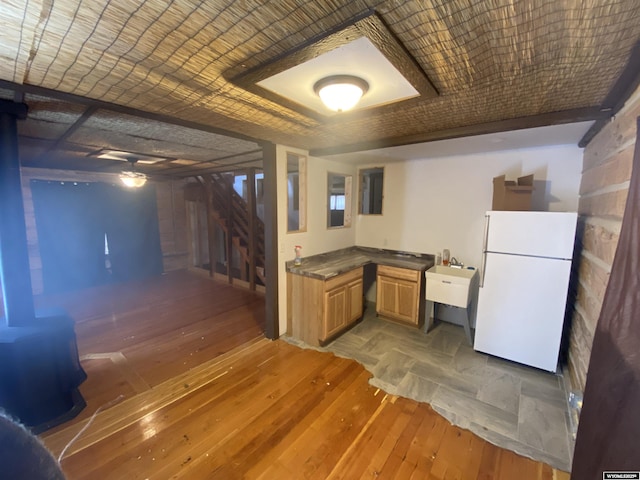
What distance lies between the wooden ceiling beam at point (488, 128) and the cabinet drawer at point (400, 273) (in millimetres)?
1541

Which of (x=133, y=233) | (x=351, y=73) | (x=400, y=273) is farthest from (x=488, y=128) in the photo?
(x=133, y=233)

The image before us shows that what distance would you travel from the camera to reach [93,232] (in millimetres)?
5398

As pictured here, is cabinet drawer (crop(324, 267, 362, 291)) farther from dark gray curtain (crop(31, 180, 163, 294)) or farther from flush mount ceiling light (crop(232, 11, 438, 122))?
dark gray curtain (crop(31, 180, 163, 294))

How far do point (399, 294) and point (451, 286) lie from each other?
655 mm

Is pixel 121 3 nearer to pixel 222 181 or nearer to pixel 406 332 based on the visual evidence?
pixel 406 332

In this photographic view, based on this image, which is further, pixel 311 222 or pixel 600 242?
pixel 311 222

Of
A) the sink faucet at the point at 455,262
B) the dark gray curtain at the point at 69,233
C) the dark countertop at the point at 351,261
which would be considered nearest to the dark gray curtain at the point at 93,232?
the dark gray curtain at the point at 69,233

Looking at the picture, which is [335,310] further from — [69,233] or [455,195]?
[69,233]

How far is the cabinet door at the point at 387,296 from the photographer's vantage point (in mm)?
3555

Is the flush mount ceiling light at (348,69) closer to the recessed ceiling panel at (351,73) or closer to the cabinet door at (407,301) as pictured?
the recessed ceiling panel at (351,73)

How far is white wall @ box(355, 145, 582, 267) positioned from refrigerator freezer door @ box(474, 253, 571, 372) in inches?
29.0

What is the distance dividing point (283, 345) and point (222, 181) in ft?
12.8

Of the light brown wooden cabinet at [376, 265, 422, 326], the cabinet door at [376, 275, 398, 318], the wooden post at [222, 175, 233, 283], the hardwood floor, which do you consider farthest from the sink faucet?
the wooden post at [222, 175, 233, 283]

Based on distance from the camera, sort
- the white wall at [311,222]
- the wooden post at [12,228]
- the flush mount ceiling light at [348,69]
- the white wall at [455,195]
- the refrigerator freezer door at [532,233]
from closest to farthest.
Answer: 1. the flush mount ceiling light at [348,69]
2. the wooden post at [12,228]
3. the refrigerator freezer door at [532,233]
4. the white wall at [455,195]
5. the white wall at [311,222]
